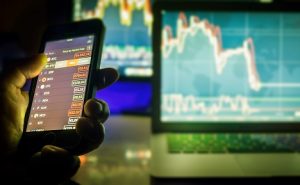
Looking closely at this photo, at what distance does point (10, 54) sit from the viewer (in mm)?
940

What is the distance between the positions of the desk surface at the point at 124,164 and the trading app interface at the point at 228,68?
10 cm

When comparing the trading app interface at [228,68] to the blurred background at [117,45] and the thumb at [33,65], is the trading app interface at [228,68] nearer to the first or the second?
the blurred background at [117,45]

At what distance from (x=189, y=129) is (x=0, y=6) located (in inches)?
27.2

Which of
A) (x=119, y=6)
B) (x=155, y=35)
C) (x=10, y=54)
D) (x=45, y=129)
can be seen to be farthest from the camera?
(x=119, y=6)

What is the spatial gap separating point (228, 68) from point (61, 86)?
341mm

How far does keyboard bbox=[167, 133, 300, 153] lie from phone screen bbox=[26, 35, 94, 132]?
0.60 ft

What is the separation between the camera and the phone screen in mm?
529

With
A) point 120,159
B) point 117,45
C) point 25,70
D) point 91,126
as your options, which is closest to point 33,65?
point 25,70

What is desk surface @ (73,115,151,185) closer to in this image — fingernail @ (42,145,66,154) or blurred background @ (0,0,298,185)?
blurred background @ (0,0,298,185)

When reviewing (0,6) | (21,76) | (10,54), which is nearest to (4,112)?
(21,76)

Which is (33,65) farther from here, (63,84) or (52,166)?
(52,166)

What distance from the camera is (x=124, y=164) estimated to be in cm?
65

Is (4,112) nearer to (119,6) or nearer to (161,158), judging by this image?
(161,158)

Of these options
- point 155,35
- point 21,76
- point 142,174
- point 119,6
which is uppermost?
point 119,6
